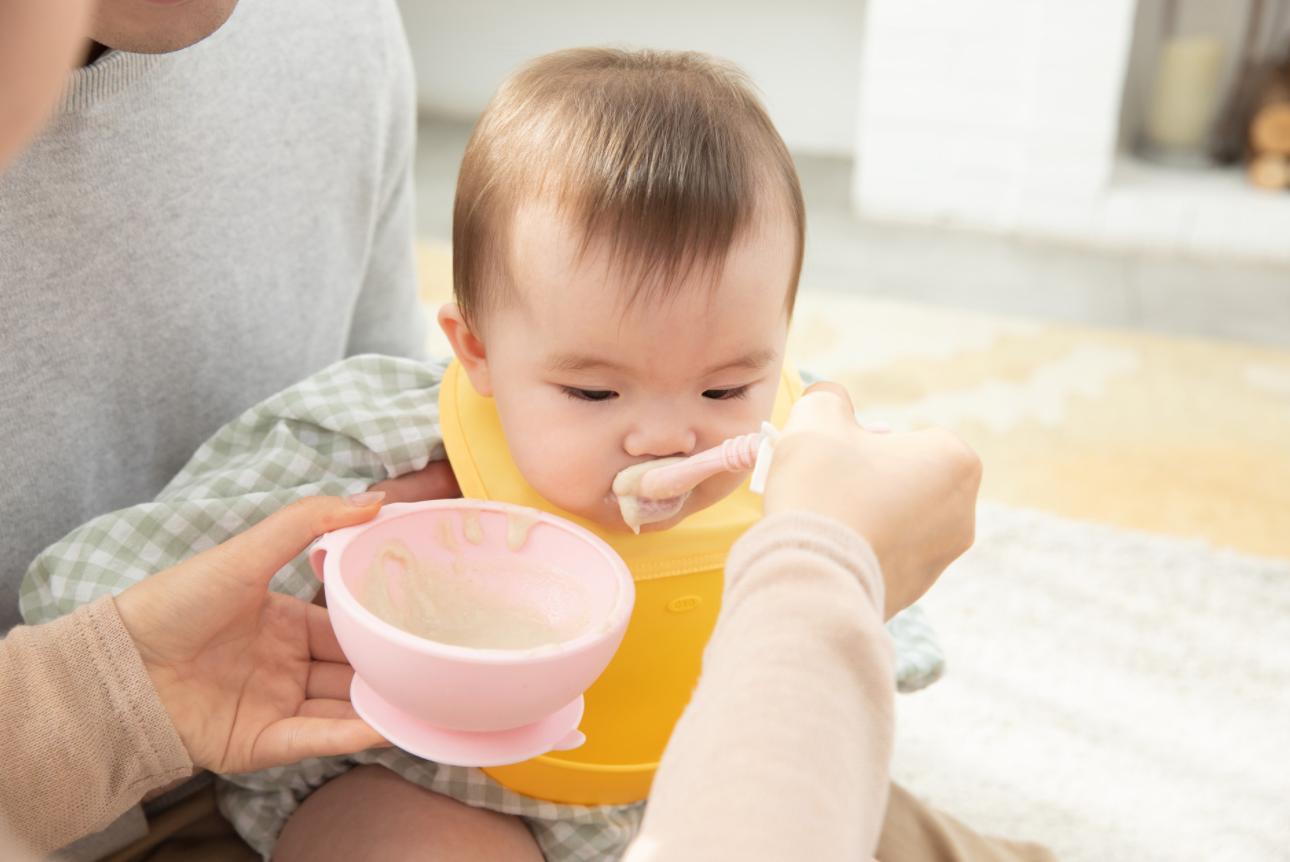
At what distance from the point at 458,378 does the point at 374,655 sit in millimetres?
419

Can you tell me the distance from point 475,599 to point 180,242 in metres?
0.48

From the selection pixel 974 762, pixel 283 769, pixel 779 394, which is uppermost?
pixel 779 394

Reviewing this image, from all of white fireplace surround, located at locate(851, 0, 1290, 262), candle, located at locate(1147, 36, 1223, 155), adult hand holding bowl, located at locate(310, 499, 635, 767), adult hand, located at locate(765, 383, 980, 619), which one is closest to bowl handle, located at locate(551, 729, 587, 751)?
Result: adult hand holding bowl, located at locate(310, 499, 635, 767)

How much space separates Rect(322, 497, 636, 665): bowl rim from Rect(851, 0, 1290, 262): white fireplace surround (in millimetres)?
2860

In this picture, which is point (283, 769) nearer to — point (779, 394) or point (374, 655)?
point (374, 655)

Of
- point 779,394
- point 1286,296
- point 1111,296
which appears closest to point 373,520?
point 779,394

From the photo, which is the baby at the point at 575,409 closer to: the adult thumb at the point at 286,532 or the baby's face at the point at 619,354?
the baby's face at the point at 619,354

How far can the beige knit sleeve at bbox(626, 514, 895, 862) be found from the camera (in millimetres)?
669

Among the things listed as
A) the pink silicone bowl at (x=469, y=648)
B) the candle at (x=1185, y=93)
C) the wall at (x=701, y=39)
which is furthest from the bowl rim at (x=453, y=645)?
the candle at (x=1185, y=93)

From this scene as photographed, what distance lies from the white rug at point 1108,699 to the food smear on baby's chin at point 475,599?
0.79 meters

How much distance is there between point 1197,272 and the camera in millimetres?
3369

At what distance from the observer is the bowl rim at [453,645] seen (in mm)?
844

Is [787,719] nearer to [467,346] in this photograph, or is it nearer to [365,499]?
[365,499]

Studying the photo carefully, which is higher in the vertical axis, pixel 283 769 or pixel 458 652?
pixel 458 652
